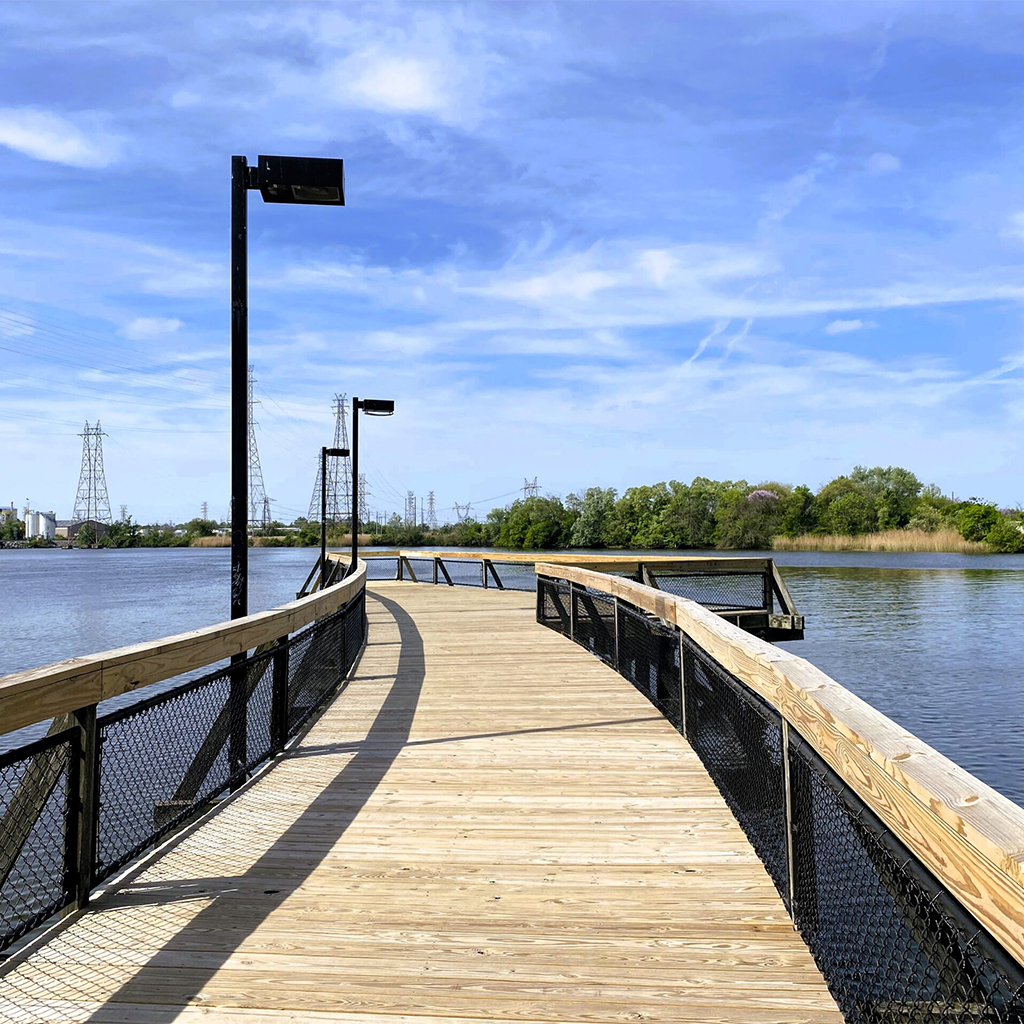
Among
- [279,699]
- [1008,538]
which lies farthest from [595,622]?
[1008,538]

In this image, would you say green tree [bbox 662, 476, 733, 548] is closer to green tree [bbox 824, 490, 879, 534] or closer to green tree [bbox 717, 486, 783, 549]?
green tree [bbox 717, 486, 783, 549]

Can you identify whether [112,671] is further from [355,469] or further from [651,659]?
[355,469]

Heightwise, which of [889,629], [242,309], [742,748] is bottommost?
[889,629]

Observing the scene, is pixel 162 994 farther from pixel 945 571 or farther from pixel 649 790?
pixel 945 571

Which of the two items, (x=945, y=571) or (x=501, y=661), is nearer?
(x=501, y=661)

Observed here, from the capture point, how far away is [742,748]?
4316mm

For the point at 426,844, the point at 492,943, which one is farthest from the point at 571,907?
the point at 426,844

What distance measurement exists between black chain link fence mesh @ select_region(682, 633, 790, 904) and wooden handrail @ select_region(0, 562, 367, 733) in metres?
2.54

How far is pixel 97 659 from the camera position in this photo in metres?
3.10

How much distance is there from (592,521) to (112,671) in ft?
323

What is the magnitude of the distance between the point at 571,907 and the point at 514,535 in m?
98.6

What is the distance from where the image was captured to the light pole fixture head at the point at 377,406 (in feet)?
54.7

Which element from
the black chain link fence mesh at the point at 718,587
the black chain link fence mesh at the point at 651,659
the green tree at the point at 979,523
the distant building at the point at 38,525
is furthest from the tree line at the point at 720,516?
the distant building at the point at 38,525

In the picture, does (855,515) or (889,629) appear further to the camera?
(855,515)
